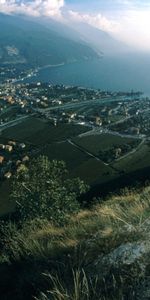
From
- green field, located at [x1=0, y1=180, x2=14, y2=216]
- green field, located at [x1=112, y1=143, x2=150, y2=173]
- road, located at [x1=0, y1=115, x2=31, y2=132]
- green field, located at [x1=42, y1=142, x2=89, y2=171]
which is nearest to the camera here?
green field, located at [x1=0, y1=180, x2=14, y2=216]

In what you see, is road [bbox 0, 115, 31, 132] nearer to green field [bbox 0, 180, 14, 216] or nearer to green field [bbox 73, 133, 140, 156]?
green field [bbox 73, 133, 140, 156]

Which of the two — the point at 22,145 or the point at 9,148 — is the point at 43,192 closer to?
the point at 9,148

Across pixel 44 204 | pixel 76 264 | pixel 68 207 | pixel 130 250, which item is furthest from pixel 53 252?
pixel 68 207

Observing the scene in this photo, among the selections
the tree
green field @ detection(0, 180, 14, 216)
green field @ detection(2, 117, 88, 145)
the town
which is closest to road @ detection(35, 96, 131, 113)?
the town

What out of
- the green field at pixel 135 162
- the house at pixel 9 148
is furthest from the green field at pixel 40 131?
the green field at pixel 135 162

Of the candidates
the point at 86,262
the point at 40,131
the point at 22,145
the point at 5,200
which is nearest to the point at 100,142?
the point at 22,145

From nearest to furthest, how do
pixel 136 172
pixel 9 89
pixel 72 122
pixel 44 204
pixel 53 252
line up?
1. pixel 53 252
2. pixel 44 204
3. pixel 136 172
4. pixel 72 122
5. pixel 9 89

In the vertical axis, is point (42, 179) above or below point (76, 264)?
below

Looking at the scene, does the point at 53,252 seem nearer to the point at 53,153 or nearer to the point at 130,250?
the point at 130,250
